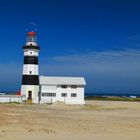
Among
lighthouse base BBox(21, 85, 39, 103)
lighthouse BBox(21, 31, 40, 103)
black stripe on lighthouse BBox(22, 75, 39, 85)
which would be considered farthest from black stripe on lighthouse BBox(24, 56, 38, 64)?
lighthouse base BBox(21, 85, 39, 103)

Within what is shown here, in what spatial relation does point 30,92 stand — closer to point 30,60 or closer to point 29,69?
point 29,69

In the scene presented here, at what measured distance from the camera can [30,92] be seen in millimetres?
49875

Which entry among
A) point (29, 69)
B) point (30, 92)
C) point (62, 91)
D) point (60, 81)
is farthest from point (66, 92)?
point (29, 69)

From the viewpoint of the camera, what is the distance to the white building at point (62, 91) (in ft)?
169

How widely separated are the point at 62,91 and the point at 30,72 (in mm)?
5207

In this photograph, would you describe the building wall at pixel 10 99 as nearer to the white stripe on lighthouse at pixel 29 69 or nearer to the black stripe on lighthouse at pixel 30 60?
the white stripe on lighthouse at pixel 29 69

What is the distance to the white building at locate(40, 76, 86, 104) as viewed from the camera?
51.5 metres

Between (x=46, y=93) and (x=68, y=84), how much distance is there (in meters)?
3.02

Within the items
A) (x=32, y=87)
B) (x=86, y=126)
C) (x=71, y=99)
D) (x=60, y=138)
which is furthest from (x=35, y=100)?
(x=60, y=138)

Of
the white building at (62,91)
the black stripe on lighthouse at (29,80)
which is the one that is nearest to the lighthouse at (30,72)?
the black stripe on lighthouse at (29,80)

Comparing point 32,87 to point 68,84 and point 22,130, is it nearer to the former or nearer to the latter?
point 68,84

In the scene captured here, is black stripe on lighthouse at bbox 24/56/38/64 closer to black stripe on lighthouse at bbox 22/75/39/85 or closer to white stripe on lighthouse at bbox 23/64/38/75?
white stripe on lighthouse at bbox 23/64/38/75

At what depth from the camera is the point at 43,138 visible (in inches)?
665

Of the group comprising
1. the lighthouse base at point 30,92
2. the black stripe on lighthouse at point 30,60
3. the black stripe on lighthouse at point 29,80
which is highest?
the black stripe on lighthouse at point 30,60
